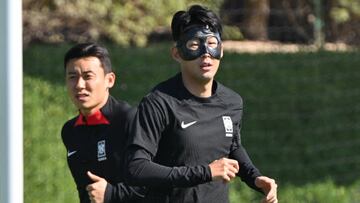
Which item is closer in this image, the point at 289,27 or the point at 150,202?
the point at 150,202

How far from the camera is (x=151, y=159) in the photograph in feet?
19.1

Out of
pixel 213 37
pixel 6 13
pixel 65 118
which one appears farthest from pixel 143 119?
pixel 65 118

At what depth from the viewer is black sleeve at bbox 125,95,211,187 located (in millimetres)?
5703

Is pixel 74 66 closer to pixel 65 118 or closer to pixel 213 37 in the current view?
pixel 213 37

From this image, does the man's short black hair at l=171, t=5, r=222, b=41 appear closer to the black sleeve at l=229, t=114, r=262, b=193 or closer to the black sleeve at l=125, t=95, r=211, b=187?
the black sleeve at l=125, t=95, r=211, b=187

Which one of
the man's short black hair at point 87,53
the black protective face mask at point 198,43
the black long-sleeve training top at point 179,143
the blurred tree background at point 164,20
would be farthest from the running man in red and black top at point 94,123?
the blurred tree background at point 164,20

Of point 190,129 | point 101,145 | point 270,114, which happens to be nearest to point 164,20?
point 270,114

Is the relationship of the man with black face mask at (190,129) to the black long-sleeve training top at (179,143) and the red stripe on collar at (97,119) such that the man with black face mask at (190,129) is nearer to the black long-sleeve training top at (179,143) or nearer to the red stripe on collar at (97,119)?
the black long-sleeve training top at (179,143)

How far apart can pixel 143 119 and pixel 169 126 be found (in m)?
0.13

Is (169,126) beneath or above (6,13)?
beneath

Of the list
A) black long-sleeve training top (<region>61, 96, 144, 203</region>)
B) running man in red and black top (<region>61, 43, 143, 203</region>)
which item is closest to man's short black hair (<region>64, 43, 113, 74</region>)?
running man in red and black top (<region>61, 43, 143, 203</region>)

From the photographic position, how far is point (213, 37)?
19.8 ft

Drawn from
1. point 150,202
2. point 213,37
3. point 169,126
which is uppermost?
point 213,37

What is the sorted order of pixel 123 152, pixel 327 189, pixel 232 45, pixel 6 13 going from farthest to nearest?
1. pixel 232 45
2. pixel 327 189
3. pixel 123 152
4. pixel 6 13
